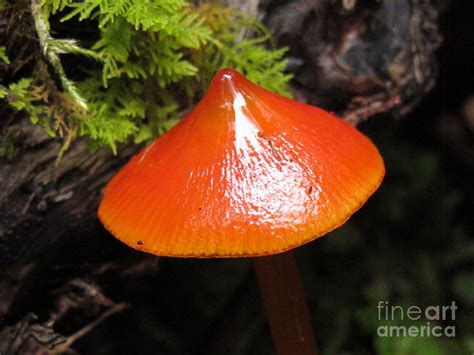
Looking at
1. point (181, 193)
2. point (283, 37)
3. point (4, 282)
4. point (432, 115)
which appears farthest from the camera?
point (432, 115)

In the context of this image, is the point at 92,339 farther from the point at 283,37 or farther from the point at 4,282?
the point at 283,37

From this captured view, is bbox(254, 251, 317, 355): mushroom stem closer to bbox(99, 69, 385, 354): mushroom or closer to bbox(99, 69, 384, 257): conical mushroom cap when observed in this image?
bbox(99, 69, 385, 354): mushroom

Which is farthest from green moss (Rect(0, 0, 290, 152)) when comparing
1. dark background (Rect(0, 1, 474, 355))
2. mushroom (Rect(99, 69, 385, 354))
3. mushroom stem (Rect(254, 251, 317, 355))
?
mushroom stem (Rect(254, 251, 317, 355))

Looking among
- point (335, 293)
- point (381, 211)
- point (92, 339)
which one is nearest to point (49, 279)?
point (92, 339)

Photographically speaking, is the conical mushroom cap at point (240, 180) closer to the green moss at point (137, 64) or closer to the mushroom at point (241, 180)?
the mushroom at point (241, 180)

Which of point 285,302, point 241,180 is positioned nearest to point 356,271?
point 285,302

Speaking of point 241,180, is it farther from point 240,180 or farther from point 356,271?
point 356,271
